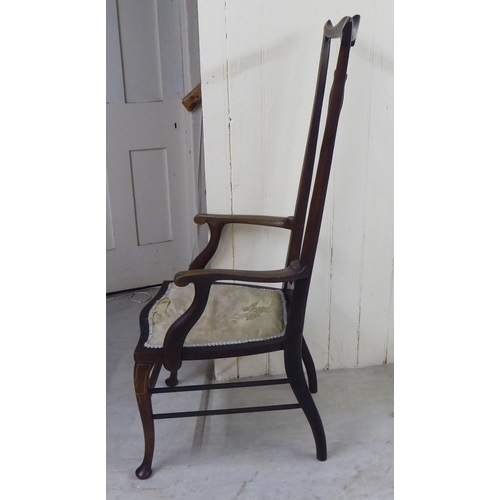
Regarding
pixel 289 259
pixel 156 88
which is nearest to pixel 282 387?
pixel 289 259

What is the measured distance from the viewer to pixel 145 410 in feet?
4.22

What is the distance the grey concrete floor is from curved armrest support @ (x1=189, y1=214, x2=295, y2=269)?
47cm

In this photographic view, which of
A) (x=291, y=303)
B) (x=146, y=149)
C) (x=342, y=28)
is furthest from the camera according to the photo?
(x=146, y=149)

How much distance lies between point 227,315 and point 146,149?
1.31 meters

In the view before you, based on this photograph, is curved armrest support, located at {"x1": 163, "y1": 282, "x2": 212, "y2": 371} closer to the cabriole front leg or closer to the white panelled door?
the cabriole front leg

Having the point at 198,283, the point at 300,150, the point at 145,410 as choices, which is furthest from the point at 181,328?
the point at 300,150

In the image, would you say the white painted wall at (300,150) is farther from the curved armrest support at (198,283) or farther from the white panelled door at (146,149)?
the white panelled door at (146,149)

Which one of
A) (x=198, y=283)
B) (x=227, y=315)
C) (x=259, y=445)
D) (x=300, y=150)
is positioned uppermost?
(x=300, y=150)

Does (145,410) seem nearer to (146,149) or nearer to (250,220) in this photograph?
(250,220)

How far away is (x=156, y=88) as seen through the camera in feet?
7.73

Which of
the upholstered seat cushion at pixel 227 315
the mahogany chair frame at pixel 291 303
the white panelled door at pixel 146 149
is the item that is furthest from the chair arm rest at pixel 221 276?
the white panelled door at pixel 146 149

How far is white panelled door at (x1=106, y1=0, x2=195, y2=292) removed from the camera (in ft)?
7.43
